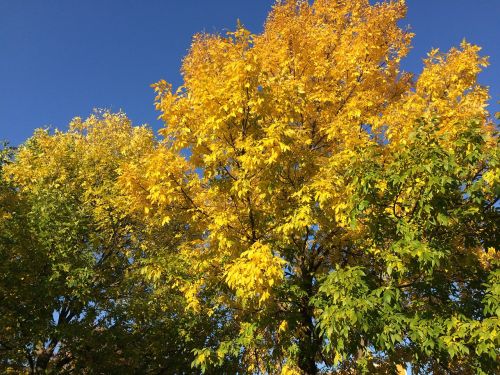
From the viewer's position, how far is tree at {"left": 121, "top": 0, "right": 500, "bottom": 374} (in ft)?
21.4

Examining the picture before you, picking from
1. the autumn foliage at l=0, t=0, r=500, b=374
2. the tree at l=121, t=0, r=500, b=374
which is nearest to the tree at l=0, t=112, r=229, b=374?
the autumn foliage at l=0, t=0, r=500, b=374

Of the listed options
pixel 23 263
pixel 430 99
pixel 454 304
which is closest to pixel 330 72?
pixel 430 99

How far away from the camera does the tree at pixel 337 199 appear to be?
21.4 ft

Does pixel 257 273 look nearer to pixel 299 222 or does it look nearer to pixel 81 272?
pixel 299 222

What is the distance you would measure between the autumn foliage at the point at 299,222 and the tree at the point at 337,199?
4 cm

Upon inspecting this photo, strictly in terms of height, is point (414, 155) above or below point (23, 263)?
below

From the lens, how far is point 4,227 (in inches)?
447

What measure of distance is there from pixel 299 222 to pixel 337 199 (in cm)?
90

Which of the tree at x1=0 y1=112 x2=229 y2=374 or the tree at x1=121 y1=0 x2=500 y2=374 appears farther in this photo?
the tree at x1=0 y1=112 x2=229 y2=374

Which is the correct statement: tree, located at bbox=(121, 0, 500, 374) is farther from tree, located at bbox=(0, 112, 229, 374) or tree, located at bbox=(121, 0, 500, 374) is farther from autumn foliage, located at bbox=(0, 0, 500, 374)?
tree, located at bbox=(0, 112, 229, 374)

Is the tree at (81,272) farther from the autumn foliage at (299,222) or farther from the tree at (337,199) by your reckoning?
the tree at (337,199)

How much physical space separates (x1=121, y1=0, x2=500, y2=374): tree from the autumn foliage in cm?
4

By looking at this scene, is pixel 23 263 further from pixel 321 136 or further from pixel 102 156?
pixel 321 136

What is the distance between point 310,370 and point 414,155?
489 centimetres
